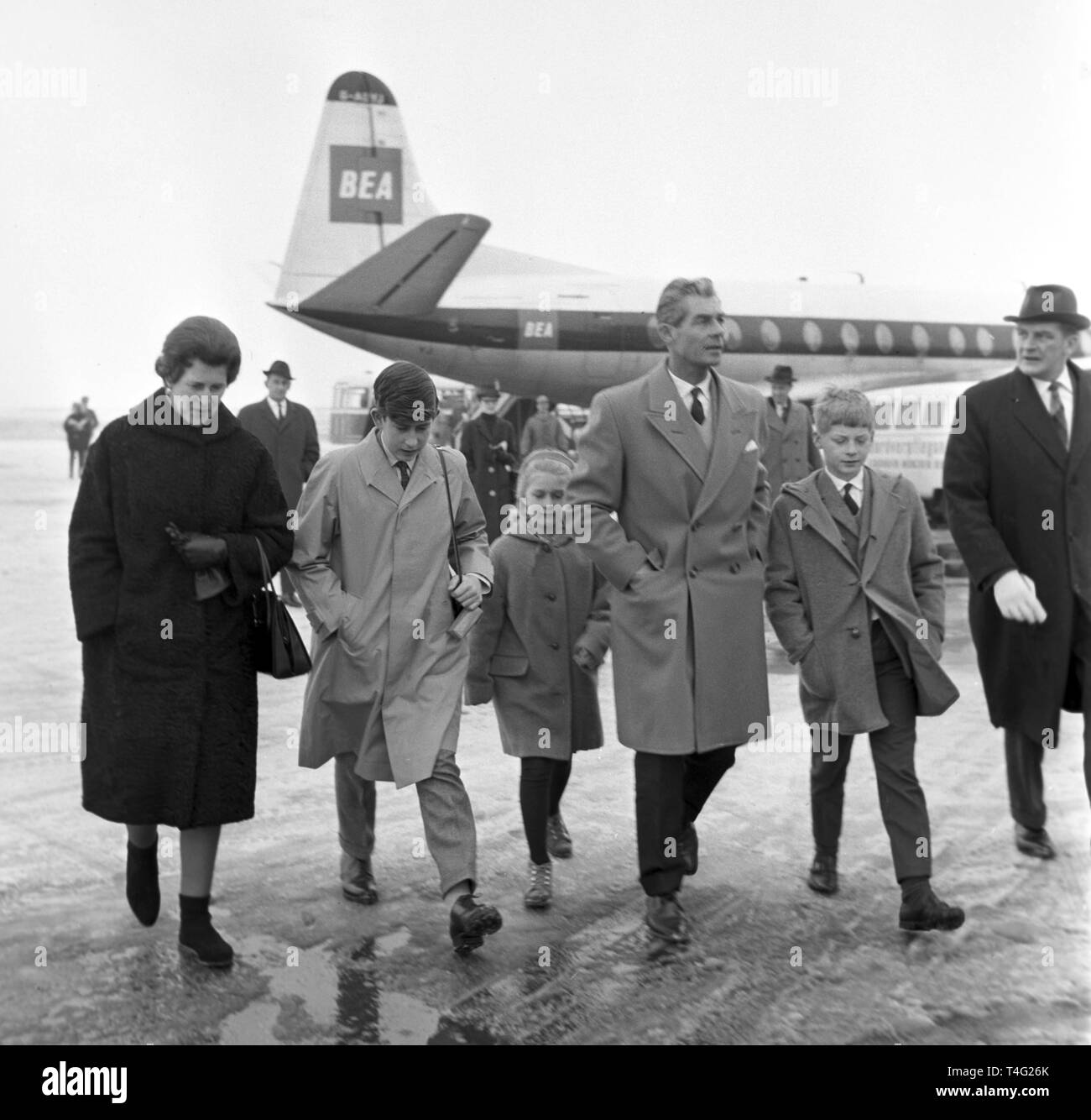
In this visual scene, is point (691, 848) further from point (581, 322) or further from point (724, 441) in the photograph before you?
point (581, 322)

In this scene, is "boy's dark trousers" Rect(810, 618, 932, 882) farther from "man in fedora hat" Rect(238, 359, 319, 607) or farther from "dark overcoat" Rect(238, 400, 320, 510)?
"dark overcoat" Rect(238, 400, 320, 510)

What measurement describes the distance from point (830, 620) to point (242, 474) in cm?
182

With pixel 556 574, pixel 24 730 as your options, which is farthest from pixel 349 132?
pixel 556 574

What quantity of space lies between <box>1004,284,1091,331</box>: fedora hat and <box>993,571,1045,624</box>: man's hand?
94cm

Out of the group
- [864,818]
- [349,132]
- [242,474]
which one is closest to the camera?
[242,474]

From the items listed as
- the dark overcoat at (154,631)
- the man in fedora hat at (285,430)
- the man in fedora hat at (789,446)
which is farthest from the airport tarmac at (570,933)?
the man in fedora hat at (789,446)

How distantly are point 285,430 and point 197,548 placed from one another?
6.57 metres

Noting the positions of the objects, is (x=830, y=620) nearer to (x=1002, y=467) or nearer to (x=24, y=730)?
→ (x=1002, y=467)

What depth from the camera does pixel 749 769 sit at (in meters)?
5.77

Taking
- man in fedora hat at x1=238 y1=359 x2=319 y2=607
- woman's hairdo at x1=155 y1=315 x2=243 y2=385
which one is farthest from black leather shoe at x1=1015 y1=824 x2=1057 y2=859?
man in fedora hat at x1=238 y1=359 x2=319 y2=607

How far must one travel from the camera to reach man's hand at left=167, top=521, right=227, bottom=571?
3.56 m

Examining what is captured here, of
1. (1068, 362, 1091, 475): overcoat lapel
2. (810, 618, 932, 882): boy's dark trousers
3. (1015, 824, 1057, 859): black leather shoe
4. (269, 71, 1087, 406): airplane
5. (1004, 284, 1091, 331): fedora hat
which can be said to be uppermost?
(269, 71, 1087, 406): airplane

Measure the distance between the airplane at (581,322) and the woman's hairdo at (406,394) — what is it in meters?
14.9

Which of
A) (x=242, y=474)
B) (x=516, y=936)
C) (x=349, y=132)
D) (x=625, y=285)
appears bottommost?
(x=516, y=936)
